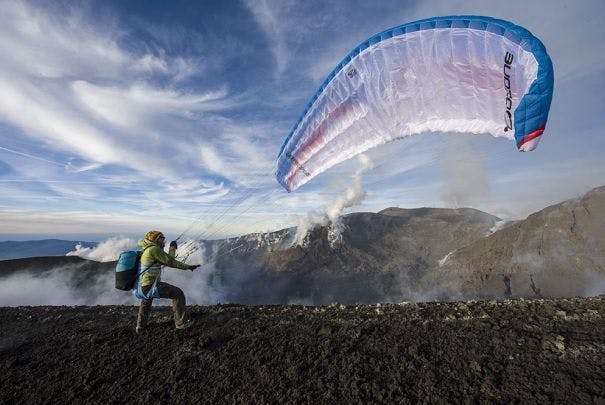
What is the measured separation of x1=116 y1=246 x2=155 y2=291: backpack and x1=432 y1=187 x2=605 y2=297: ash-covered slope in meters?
74.6

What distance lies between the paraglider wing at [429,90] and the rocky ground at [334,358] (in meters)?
4.08

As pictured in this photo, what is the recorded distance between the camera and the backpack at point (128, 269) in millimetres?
7402

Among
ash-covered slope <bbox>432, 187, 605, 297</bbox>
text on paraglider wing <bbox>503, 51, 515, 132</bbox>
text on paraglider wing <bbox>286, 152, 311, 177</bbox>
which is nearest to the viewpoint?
text on paraglider wing <bbox>503, 51, 515, 132</bbox>

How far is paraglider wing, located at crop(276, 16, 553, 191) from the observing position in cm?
707

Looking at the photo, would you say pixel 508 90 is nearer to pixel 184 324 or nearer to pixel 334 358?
pixel 334 358

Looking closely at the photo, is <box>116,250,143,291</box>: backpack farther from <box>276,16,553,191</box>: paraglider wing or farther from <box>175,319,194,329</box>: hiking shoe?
<box>276,16,553,191</box>: paraglider wing

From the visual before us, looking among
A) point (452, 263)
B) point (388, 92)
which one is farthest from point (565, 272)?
point (388, 92)

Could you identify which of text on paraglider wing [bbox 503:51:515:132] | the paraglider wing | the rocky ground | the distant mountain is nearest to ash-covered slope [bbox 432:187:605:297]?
the distant mountain

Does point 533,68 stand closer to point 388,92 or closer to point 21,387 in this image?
point 388,92

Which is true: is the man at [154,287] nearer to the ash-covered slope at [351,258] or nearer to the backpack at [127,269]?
the backpack at [127,269]

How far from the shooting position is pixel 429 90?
9.74 metres

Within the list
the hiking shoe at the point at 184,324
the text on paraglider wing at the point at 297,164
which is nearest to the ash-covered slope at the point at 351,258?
the text on paraglider wing at the point at 297,164

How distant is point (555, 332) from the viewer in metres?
5.65

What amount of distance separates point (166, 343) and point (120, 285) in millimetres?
2006
